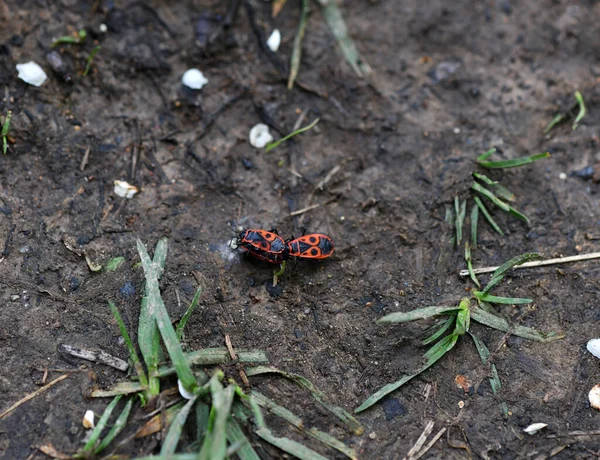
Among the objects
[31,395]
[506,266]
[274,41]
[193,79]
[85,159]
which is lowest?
[31,395]

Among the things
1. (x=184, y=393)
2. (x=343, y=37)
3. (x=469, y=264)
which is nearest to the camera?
(x=184, y=393)

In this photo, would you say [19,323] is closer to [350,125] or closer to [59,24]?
[59,24]

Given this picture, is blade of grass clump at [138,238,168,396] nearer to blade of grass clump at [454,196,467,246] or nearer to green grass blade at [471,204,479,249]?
blade of grass clump at [454,196,467,246]

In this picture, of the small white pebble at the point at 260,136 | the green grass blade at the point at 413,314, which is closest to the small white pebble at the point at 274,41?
the small white pebble at the point at 260,136

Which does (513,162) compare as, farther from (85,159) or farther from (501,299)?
(85,159)

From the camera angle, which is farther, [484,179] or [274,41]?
[274,41]

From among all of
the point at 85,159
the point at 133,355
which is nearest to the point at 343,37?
the point at 85,159
